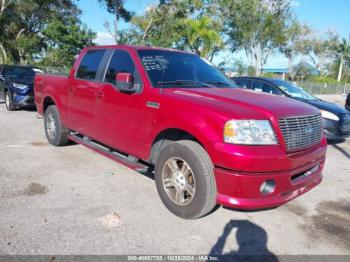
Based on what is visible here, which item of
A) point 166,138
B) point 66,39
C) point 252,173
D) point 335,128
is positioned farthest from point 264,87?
point 66,39

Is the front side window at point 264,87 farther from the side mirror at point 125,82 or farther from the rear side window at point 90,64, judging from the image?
the side mirror at point 125,82

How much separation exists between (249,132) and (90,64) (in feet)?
10.7

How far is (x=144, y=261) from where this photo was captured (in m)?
3.02

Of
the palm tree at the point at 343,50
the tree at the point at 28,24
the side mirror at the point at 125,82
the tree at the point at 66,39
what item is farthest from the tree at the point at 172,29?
the palm tree at the point at 343,50

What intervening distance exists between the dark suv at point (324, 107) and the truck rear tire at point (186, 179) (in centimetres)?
378

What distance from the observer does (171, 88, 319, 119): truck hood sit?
344cm

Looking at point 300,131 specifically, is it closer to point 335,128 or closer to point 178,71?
point 178,71

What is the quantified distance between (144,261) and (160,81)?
2.22 meters

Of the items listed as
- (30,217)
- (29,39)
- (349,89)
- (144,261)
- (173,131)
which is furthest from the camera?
(349,89)

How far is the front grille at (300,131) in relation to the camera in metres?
3.48

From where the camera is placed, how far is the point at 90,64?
18.2ft

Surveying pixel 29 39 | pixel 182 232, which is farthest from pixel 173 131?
pixel 29 39

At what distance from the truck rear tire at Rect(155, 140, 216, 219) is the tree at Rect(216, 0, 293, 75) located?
103ft

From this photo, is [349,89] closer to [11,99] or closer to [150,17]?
[150,17]
